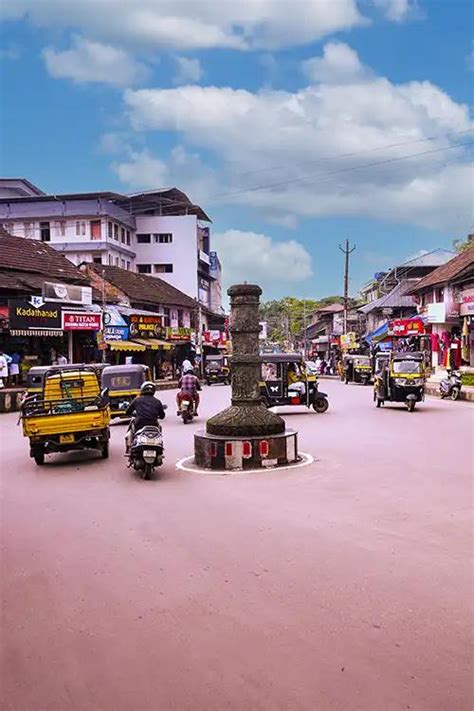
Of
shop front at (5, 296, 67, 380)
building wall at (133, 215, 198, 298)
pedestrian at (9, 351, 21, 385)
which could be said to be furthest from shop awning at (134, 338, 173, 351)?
building wall at (133, 215, 198, 298)

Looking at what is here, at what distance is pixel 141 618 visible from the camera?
489 cm

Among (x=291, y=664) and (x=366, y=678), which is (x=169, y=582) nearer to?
(x=291, y=664)

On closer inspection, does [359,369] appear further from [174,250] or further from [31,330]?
[174,250]

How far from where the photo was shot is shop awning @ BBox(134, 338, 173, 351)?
42403 millimetres

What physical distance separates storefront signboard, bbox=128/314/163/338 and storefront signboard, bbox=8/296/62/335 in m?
10.4

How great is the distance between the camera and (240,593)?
5.36m

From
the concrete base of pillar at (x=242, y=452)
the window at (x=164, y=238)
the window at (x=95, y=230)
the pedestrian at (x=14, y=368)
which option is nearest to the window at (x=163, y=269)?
the window at (x=164, y=238)

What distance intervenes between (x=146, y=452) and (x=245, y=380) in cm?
256

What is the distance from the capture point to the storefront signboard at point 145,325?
139 ft

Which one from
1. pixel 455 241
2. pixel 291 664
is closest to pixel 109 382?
pixel 291 664

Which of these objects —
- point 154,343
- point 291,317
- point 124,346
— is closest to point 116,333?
point 124,346

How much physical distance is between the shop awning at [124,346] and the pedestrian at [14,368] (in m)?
7.15

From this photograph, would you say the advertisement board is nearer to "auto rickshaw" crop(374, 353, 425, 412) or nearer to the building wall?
"auto rickshaw" crop(374, 353, 425, 412)

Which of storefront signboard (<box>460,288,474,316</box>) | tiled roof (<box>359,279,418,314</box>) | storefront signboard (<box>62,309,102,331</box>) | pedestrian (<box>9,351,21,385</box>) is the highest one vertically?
tiled roof (<box>359,279,418,314</box>)
